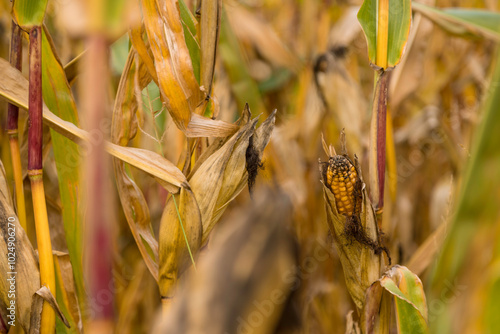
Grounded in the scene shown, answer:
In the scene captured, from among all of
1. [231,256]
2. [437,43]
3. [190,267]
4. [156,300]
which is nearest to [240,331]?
[231,256]

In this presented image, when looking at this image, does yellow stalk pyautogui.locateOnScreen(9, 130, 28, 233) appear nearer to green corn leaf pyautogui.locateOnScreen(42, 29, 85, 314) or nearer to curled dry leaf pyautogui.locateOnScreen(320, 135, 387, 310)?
green corn leaf pyautogui.locateOnScreen(42, 29, 85, 314)

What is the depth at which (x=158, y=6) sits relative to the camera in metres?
0.44

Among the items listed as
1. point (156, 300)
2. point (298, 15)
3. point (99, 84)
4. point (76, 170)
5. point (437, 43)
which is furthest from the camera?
point (298, 15)

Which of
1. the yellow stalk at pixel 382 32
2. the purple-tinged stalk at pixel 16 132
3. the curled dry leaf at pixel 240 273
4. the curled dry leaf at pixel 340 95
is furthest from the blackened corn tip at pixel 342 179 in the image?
the curled dry leaf at pixel 340 95

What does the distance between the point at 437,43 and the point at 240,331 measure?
145 cm

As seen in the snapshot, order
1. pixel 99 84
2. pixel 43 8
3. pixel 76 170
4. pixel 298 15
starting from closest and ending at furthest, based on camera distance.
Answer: pixel 99 84
pixel 43 8
pixel 76 170
pixel 298 15

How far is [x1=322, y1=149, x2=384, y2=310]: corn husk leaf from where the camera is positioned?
49 centimetres

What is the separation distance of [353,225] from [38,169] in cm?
34

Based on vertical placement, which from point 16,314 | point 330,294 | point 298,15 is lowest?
point 330,294

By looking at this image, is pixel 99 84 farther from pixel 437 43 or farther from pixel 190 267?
pixel 437 43

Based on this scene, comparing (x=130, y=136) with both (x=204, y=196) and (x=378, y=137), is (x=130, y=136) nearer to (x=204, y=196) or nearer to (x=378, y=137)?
(x=204, y=196)

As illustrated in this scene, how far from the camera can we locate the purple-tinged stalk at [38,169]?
0.42m

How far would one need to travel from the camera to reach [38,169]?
0.44 metres

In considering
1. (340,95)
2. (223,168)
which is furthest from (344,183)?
(340,95)
